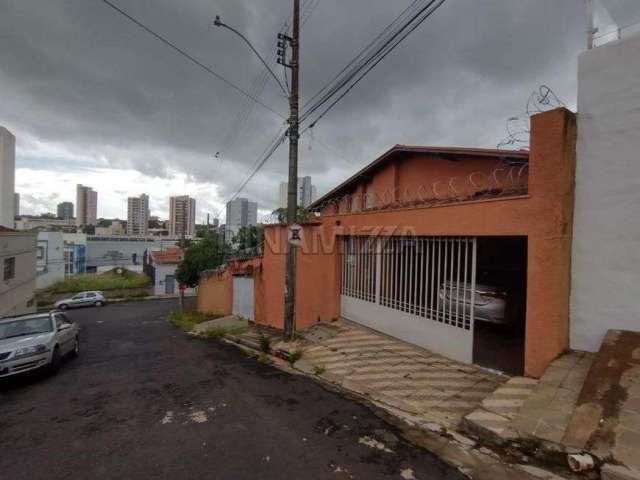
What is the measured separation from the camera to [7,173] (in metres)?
26.2

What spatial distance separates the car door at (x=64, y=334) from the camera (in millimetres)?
7902

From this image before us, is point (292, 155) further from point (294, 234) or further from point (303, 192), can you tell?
point (303, 192)

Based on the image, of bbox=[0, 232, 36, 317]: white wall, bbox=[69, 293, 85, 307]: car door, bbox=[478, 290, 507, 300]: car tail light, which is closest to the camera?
bbox=[478, 290, 507, 300]: car tail light

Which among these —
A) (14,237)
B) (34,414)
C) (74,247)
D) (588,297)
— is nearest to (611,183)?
(588,297)

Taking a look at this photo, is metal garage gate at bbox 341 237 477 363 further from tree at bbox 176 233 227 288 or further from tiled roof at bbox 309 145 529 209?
tree at bbox 176 233 227 288

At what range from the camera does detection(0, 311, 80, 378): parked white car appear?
6.53 meters

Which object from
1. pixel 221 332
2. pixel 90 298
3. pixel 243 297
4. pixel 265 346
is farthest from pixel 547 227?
pixel 90 298

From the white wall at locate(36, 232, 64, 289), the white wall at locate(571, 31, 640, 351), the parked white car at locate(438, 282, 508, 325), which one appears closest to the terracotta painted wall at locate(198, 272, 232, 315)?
the parked white car at locate(438, 282, 508, 325)

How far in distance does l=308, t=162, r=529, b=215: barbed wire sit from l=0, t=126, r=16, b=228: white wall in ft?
92.5

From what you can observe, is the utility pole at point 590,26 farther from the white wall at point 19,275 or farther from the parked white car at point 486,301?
the white wall at point 19,275

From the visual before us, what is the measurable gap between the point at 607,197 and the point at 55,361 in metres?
10.6

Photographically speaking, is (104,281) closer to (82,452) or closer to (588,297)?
(82,452)

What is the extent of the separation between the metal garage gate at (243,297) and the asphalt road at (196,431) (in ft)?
22.9

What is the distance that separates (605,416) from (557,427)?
1.49 ft
